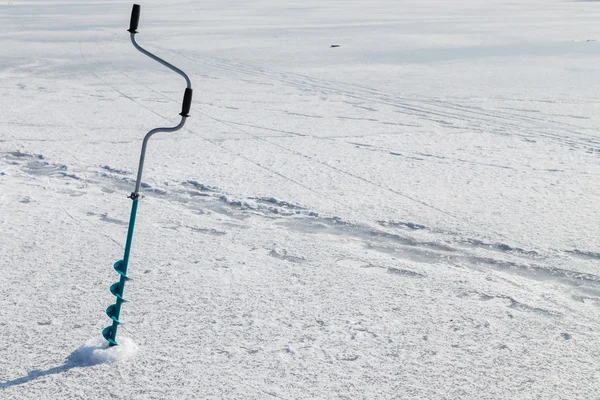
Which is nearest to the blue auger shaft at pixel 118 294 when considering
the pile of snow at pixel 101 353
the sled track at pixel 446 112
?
the pile of snow at pixel 101 353

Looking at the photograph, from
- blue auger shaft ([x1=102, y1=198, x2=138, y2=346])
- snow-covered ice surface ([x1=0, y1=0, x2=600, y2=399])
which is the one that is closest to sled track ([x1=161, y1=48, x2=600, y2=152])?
snow-covered ice surface ([x1=0, y1=0, x2=600, y2=399])

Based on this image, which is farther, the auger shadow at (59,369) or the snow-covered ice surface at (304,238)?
the snow-covered ice surface at (304,238)

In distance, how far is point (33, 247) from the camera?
14.0 feet

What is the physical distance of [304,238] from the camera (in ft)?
15.1

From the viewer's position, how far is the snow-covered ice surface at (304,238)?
3.07 metres

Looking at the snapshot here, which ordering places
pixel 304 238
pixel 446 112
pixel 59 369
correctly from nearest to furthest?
1. pixel 59 369
2. pixel 304 238
3. pixel 446 112

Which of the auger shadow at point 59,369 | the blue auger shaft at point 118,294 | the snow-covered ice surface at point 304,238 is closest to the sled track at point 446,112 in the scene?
the snow-covered ice surface at point 304,238

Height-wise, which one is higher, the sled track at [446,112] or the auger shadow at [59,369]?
the sled track at [446,112]

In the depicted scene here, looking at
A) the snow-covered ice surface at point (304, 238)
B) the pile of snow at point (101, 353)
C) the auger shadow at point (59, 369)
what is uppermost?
the snow-covered ice surface at point (304, 238)

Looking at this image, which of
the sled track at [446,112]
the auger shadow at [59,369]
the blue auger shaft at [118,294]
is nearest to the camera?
the auger shadow at [59,369]

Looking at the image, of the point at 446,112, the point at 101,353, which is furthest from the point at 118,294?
the point at 446,112

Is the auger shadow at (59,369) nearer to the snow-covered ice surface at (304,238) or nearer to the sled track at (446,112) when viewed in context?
the snow-covered ice surface at (304,238)

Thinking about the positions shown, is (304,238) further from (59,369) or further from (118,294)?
(59,369)

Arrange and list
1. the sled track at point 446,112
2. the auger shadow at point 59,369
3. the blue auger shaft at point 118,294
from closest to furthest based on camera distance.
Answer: the auger shadow at point 59,369
the blue auger shaft at point 118,294
the sled track at point 446,112
